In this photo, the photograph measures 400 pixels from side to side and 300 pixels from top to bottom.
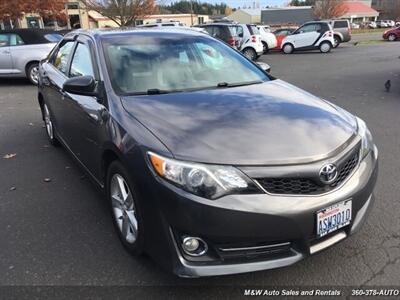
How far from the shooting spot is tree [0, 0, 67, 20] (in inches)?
694

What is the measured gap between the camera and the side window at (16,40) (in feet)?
38.0

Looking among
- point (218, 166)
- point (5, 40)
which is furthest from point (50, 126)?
point (5, 40)

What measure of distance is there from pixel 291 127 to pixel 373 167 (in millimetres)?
656

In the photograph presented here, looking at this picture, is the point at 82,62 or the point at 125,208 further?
the point at 82,62

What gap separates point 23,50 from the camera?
11461mm

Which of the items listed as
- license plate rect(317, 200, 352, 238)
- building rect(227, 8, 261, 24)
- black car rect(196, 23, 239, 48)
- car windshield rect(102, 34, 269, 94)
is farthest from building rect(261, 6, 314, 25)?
license plate rect(317, 200, 352, 238)

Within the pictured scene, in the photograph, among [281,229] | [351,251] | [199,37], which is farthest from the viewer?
[199,37]

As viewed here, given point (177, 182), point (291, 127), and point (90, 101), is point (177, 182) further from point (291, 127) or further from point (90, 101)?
point (90, 101)

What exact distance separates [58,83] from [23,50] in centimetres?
797

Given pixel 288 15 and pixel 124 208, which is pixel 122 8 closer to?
pixel 124 208

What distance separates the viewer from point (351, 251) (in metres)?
2.98

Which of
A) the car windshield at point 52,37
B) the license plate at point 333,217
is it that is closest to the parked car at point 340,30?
the car windshield at point 52,37

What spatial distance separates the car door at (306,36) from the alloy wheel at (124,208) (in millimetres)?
21755

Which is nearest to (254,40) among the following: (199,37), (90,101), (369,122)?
(369,122)
